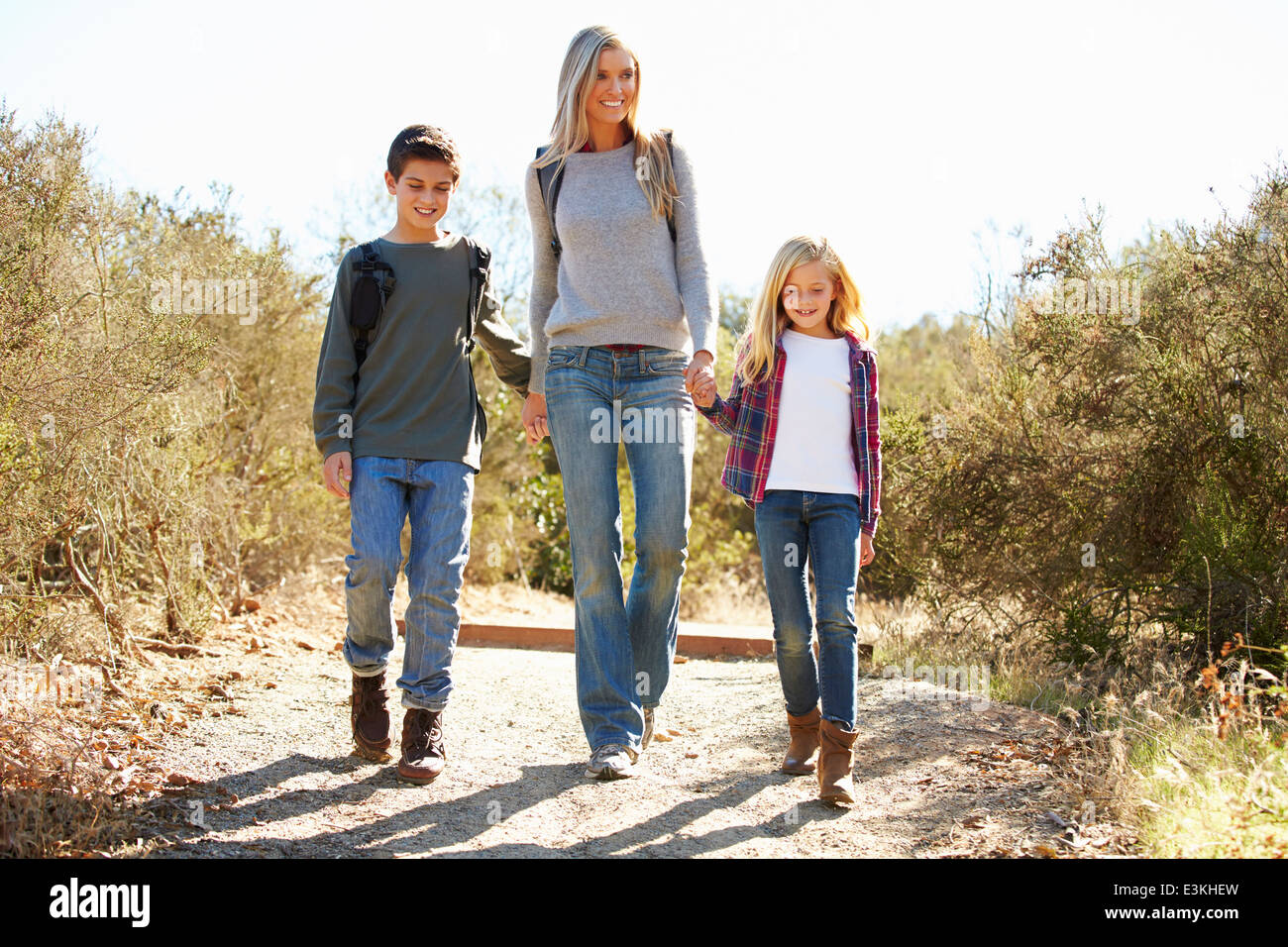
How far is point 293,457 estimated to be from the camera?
23.6 ft

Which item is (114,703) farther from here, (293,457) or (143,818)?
(293,457)

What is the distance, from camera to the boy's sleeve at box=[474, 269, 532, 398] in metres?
3.97

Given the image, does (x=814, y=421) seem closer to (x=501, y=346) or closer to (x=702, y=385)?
(x=702, y=385)

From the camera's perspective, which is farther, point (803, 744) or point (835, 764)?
point (803, 744)

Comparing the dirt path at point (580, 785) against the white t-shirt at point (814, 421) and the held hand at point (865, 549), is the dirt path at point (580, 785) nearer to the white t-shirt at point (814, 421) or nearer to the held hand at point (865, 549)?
the held hand at point (865, 549)

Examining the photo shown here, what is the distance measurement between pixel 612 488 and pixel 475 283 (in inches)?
35.6

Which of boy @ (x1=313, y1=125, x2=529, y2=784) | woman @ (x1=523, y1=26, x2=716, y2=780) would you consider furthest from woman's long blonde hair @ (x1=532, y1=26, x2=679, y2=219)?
boy @ (x1=313, y1=125, x2=529, y2=784)

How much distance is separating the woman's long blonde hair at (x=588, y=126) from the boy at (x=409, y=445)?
0.41 metres

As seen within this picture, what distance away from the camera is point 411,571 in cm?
370

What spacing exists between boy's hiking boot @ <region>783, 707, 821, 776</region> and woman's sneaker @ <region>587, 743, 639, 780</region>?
0.59 metres

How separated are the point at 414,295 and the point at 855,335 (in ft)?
5.15

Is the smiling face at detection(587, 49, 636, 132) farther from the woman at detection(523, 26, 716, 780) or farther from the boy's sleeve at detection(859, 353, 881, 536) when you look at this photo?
the boy's sleeve at detection(859, 353, 881, 536)

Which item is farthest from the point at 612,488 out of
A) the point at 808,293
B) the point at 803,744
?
the point at 803,744

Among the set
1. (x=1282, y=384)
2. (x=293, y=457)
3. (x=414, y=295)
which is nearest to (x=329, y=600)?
(x=293, y=457)
